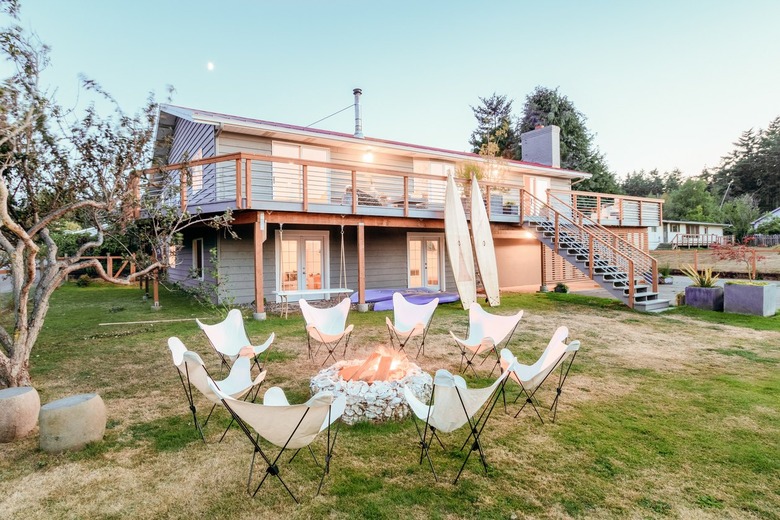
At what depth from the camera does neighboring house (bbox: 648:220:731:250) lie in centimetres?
3353

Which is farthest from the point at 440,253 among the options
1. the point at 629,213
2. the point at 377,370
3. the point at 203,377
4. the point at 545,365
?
the point at 203,377

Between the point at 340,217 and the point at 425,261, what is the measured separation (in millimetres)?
4969

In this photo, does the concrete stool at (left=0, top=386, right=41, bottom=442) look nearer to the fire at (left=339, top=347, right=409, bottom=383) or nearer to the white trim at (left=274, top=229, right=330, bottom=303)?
the fire at (left=339, top=347, right=409, bottom=383)

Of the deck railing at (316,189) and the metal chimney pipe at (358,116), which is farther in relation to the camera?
the metal chimney pipe at (358,116)

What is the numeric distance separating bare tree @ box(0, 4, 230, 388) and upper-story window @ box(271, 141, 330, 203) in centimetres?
465

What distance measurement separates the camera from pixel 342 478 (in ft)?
9.36

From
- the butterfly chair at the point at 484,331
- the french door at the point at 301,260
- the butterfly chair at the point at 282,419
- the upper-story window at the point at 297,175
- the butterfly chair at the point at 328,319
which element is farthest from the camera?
the french door at the point at 301,260

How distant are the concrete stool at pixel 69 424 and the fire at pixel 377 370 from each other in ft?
6.98

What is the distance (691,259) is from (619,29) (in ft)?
51.9

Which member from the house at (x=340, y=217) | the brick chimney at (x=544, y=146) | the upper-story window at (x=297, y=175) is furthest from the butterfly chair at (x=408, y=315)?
the brick chimney at (x=544, y=146)

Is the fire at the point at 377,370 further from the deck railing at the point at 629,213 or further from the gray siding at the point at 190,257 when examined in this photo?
the deck railing at the point at 629,213

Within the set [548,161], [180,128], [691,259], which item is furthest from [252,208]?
[691,259]

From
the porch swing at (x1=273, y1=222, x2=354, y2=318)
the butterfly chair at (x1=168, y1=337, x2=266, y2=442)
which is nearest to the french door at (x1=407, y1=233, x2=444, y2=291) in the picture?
the porch swing at (x1=273, y1=222, x2=354, y2=318)

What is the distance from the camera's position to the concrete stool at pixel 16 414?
3.41 metres
